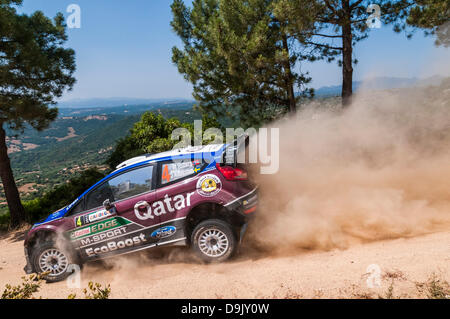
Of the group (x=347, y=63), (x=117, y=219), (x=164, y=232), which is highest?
(x=347, y=63)

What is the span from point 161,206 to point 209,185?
0.88 metres

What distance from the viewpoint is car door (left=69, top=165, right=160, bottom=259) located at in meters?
4.75

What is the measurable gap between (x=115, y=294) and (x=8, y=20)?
8.82 metres

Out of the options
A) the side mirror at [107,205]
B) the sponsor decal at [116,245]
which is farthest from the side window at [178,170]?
the sponsor decal at [116,245]

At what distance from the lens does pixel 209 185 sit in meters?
4.55

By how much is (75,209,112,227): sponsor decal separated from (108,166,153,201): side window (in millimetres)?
305

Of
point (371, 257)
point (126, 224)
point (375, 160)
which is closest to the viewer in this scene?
point (371, 257)

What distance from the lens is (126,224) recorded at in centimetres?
477

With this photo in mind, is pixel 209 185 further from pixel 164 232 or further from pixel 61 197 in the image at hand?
pixel 61 197

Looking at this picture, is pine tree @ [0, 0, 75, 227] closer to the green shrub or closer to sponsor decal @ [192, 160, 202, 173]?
the green shrub

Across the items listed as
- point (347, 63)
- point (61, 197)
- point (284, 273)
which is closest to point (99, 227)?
point (284, 273)

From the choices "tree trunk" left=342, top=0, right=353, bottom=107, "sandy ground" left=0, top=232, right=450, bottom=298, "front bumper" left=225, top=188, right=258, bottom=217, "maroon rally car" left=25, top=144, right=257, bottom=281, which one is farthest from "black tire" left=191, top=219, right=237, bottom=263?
"tree trunk" left=342, top=0, right=353, bottom=107
